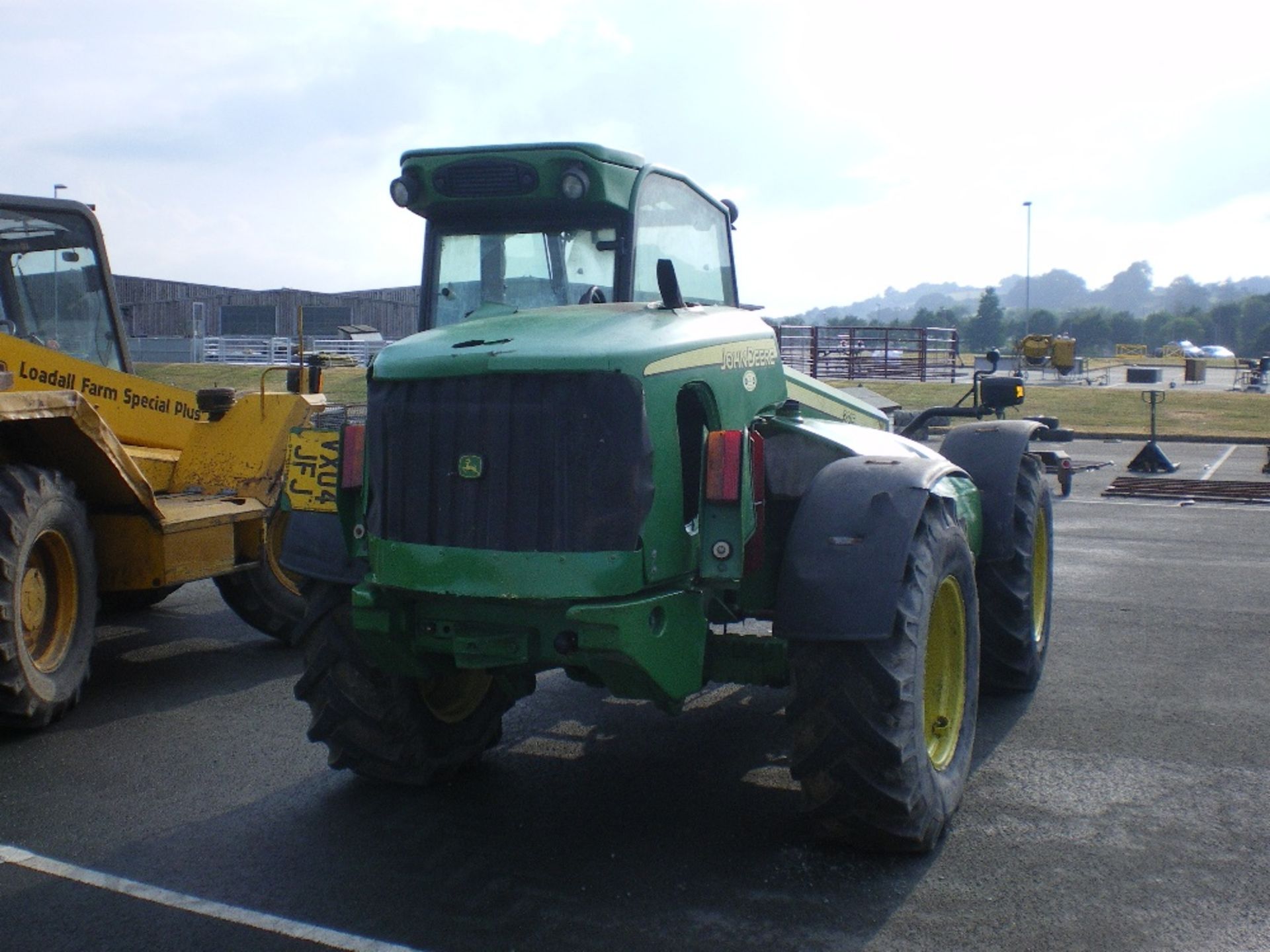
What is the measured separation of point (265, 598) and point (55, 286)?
8.27 feet

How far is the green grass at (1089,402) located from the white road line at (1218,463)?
5.99 ft

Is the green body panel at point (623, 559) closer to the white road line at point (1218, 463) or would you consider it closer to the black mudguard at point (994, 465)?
the black mudguard at point (994, 465)

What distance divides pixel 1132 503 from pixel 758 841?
38.1 ft

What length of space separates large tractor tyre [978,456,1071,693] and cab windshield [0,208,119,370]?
19.7 ft

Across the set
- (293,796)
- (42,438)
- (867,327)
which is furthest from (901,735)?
(867,327)

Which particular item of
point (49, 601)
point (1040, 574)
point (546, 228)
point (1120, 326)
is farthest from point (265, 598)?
point (1120, 326)

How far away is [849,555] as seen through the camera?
15.5 ft

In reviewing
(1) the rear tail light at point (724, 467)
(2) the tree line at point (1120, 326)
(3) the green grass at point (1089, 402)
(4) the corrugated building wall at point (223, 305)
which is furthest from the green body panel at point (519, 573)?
(2) the tree line at point (1120, 326)

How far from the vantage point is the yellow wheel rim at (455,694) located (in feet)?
18.1

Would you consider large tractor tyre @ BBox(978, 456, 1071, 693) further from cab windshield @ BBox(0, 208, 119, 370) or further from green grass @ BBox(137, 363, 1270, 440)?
green grass @ BBox(137, 363, 1270, 440)

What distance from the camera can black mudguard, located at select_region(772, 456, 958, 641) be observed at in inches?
182

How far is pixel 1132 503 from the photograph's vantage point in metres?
15.3

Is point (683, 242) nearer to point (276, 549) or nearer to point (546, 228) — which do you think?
point (546, 228)

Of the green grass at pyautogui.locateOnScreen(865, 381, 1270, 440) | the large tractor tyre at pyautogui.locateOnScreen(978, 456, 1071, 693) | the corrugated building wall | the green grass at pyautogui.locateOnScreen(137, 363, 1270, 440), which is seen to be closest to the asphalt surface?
the large tractor tyre at pyautogui.locateOnScreen(978, 456, 1071, 693)
